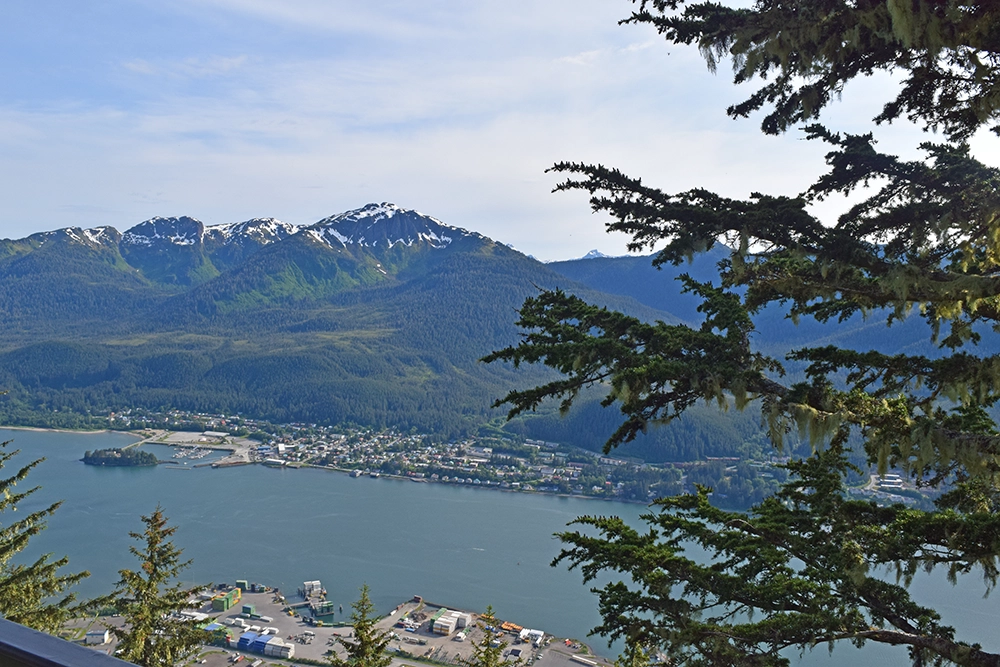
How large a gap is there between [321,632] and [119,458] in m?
41.5

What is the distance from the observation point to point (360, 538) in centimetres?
3916

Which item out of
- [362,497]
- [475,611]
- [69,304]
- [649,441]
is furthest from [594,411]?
[69,304]

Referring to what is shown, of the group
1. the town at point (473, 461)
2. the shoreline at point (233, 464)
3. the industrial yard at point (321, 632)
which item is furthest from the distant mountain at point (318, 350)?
the industrial yard at point (321, 632)

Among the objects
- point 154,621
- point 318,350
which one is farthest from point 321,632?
point 318,350

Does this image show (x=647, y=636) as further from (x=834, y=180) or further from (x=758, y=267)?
(x=834, y=180)

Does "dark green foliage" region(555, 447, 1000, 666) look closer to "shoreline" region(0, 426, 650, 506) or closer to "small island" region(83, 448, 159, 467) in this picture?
"shoreline" region(0, 426, 650, 506)

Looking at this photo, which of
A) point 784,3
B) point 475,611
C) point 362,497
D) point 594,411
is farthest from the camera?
point 594,411

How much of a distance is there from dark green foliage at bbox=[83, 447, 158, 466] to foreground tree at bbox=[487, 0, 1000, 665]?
62728 millimetres

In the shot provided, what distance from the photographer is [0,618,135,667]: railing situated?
4.64 ft

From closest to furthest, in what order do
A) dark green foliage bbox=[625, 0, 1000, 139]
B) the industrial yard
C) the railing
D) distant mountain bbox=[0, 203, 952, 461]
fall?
the railing, dark green foliage bbox=[625, 0, 1000, 139], the industrial yard, distant mountain bbox=[0, 203, 952, 461]

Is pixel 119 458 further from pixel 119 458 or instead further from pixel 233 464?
pixel 233 464

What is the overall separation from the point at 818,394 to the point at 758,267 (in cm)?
84

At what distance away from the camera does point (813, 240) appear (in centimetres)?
445

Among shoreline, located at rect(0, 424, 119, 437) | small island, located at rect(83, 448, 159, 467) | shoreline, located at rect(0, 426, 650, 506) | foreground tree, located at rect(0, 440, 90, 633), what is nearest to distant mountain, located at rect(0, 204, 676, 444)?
shoreline, located at rect(0, 424, 119, 437)
